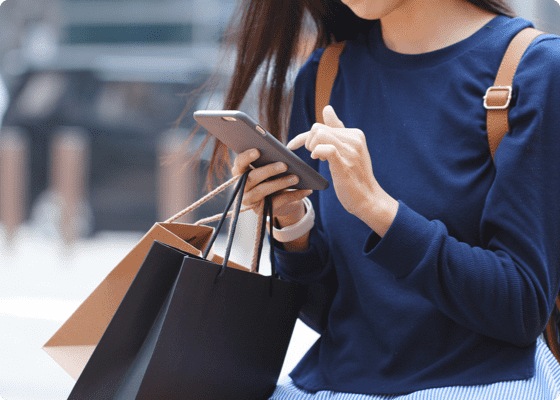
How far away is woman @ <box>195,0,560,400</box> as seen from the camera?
3.31 feet

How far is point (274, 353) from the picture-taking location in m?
1.14

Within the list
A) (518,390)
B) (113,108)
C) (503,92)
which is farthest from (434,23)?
(113,108)

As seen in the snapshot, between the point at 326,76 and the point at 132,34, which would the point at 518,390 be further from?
the point at 132,34

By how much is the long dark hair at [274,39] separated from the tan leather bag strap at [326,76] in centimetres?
7

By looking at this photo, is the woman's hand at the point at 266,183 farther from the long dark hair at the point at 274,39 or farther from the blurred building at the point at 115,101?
the blurred building at the point at 115,101

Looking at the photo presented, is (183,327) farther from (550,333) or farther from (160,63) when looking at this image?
(160,63)

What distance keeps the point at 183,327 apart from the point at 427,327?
1.48ft

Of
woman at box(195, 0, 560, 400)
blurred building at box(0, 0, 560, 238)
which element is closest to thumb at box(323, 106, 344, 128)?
woman at box(195, 0, 560, 400)

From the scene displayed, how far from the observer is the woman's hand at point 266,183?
1092 mm

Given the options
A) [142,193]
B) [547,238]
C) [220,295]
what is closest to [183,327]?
[220,295]

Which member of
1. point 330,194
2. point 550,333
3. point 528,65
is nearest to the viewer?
point 528,65

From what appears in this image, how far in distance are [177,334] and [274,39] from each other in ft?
2.52

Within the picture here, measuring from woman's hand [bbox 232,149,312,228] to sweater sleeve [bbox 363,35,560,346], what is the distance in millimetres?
204

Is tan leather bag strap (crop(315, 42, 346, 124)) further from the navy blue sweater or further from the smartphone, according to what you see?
the smartphone
